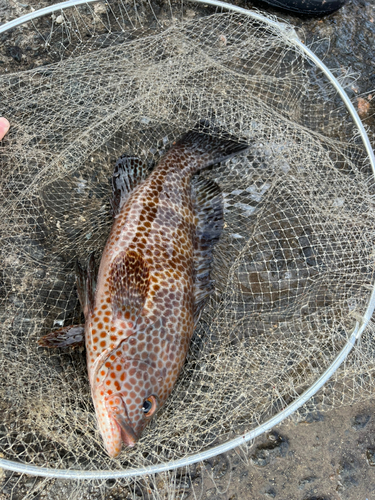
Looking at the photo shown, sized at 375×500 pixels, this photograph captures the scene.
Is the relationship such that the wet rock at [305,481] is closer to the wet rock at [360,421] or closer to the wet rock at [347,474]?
the wet rock at [347,474]

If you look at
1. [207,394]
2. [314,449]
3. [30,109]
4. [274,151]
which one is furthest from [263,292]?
[30,109]

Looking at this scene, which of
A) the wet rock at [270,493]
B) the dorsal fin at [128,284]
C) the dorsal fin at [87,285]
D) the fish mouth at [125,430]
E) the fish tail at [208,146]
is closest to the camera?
the fish mouth at [125,430]

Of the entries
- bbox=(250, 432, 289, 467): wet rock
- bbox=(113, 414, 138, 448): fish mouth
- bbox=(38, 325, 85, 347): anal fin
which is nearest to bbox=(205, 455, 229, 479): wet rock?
bbox=(250, 432, 289, 467): wet rock

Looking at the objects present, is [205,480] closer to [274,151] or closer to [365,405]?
[365,405]

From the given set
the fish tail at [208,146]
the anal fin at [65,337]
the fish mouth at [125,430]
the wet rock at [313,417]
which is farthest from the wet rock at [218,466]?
the fish tail at [208,146]

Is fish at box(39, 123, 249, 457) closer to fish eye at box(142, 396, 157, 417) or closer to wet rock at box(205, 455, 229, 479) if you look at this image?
fish eye at box(142, 396, 157, 417)

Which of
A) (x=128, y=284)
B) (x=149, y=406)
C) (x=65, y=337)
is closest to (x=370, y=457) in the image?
(x=149, y=406)

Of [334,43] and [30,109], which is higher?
[30,109]
